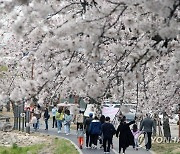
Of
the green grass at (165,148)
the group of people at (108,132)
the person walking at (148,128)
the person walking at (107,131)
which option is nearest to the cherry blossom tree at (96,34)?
the group of people at (108,132)

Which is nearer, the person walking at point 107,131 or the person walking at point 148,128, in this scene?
the person walking at point 107,131

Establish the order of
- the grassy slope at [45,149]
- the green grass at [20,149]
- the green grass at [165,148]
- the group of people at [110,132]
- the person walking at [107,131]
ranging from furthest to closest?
the green grass at [20,149] < the grassy slope at [45,149] < the green grass at [165,148] < the person walking at [107,131] < the group of people at [110,132]

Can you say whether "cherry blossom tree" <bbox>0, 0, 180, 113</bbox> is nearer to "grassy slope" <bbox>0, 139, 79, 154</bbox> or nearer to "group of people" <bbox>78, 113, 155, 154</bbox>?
"group of people" <bbox>78, 113, 155, 154</bbox>

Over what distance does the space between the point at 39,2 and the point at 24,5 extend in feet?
0.82

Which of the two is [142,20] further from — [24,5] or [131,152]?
[131,152]

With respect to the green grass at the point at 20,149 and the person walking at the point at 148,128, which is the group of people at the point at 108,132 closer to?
the person walking at the point at 148,128

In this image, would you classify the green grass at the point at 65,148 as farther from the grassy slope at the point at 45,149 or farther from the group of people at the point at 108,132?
the group of people at the point at 108,132

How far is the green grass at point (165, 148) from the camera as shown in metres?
18.4

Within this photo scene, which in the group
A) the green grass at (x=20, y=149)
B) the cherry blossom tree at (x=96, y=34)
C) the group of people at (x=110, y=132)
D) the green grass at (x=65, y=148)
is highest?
the cherry blossom tree at (x=96, y=34)

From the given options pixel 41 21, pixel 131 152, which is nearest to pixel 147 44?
pixel 41 21

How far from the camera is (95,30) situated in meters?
7.16

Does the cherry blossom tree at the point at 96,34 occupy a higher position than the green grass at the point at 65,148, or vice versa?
Result: the cherry blossom tree at the point at 96,34

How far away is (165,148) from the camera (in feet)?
65.2

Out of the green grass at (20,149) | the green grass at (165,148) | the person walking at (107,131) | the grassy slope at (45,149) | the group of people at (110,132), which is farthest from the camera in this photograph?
the green grass at (20,149)
